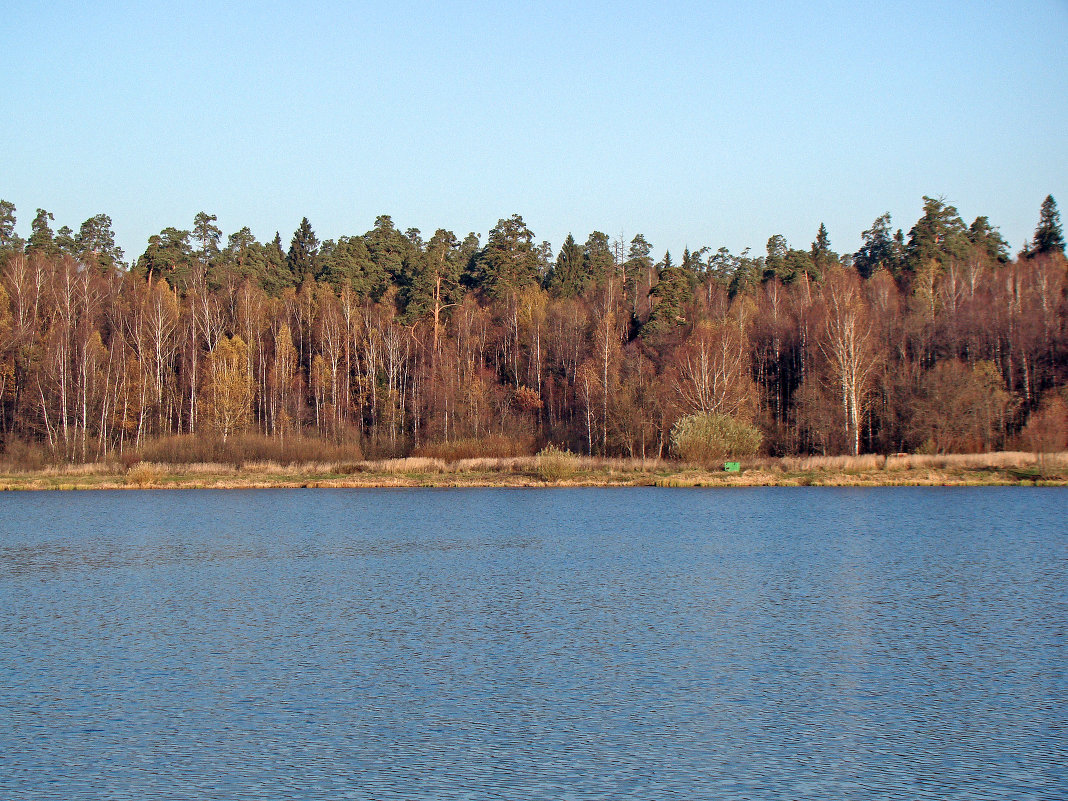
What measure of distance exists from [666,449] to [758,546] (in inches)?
1321

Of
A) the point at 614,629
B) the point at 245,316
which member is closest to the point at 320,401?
the point at 245,316

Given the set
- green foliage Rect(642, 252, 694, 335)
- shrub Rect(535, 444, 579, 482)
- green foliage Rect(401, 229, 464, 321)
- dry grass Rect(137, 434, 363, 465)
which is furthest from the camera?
green foliage Rect(401, 229, 464, 321)

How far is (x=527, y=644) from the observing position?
1398cm

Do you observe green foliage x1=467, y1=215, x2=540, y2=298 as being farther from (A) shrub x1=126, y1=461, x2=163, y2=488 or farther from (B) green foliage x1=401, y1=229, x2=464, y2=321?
(A) shrub x1=126, y1=461, x2=163, y2=488

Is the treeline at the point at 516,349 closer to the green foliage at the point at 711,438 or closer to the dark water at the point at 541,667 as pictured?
the green foliage at the point at 711,438

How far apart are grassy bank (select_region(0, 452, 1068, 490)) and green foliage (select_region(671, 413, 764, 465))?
80cm

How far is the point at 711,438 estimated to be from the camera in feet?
158

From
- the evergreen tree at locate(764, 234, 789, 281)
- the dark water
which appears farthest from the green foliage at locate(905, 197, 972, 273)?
the dark water

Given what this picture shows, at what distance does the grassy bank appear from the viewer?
44.5 metres

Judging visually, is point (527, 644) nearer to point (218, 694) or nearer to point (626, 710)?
point (626, 710)

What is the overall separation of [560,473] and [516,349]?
98.6 feet

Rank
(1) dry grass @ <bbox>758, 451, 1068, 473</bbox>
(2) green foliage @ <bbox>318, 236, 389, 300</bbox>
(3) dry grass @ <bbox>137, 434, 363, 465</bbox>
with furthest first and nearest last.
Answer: (2) green foliage @ <bbox>318, 236, 389, 300</bbox>
(3) dry grass @ <bbox>137, 434, 363, 465</bbox>
(1) dry grass @ <bbox>758, 451, 1068, 473</bbox>

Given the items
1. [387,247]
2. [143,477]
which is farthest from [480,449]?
[387,247]

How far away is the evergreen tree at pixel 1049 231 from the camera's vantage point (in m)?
80.4
